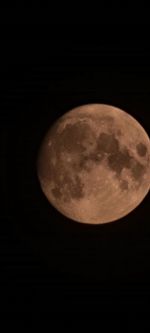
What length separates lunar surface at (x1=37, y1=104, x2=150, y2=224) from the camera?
478cm

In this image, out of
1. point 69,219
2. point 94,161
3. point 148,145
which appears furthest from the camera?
point 69,219

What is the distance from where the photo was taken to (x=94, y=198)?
480 centimetres

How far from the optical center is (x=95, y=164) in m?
4.76

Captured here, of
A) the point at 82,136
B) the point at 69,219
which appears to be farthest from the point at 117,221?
the point at 82,136

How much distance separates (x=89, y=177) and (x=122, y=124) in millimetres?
556

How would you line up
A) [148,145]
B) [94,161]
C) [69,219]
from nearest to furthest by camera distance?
[94,161] < [148,145] < [69,219]

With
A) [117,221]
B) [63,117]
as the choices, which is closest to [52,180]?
[63,117]

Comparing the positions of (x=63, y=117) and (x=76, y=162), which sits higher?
(x=63, y=117)

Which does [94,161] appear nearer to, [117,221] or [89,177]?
[89,177]


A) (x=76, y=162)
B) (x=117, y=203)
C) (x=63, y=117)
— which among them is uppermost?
(x=63, y=117)

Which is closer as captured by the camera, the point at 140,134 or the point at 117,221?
the point at 140,134

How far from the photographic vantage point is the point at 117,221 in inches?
224

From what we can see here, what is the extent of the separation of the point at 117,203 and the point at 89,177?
0.33 m

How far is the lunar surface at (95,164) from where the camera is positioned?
4781 millimetres
